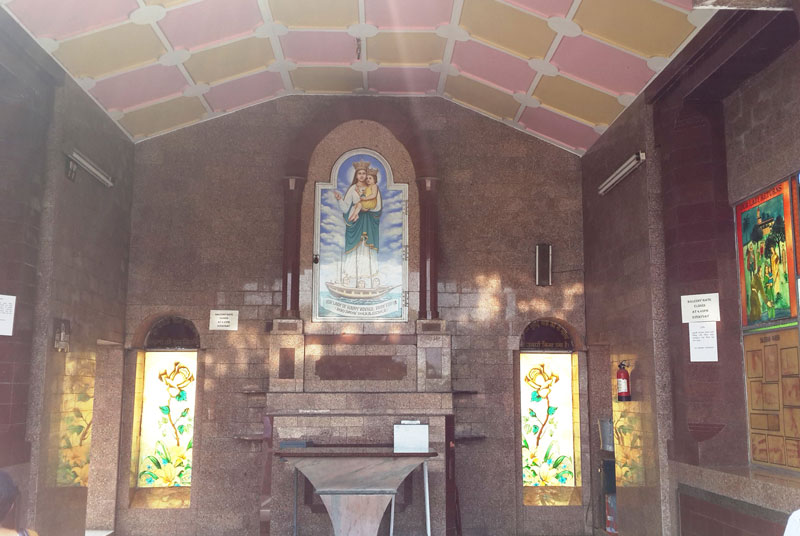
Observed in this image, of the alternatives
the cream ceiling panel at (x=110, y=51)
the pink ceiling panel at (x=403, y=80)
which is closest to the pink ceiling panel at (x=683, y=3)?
the pink ceiling panel at (x=403, y=80)

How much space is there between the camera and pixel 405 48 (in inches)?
309

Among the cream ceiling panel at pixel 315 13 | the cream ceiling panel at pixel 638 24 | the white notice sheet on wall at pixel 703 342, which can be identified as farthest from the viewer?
the cream ceiling panel at pixel 315 13

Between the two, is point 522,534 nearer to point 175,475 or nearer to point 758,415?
point 758,415

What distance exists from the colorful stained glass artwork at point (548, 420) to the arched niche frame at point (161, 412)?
3.66 m

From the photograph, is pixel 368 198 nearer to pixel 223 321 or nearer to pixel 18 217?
pixel 223 321

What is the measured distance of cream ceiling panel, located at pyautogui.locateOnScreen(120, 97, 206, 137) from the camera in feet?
27.1

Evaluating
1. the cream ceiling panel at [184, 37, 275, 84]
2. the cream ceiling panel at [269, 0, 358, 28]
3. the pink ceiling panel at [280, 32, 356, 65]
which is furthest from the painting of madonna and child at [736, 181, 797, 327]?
the cream ceiling panel at [184, 37, 275, 84]

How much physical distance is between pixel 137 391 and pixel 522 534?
14.8ft

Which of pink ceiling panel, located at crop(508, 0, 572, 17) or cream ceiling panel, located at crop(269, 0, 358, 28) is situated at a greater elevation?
cream ceiling panel, located at crop(269, 0, 358, 28)

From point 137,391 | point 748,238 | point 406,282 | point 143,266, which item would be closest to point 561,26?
point 748,238

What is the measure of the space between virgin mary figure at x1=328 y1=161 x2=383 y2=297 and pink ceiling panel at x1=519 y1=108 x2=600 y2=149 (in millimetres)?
1824

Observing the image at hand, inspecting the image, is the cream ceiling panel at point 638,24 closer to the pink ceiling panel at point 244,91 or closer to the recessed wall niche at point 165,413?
the pink ceiling panel at point 244,91

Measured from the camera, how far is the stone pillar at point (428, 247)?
834 centimetres

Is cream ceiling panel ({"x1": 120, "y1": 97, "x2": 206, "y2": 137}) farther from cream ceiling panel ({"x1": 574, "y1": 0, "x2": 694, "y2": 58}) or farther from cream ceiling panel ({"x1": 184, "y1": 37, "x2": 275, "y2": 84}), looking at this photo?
cream ceiling panel ({"x1": 574, "y1": 0, "x2": 694, "y2": 58})
